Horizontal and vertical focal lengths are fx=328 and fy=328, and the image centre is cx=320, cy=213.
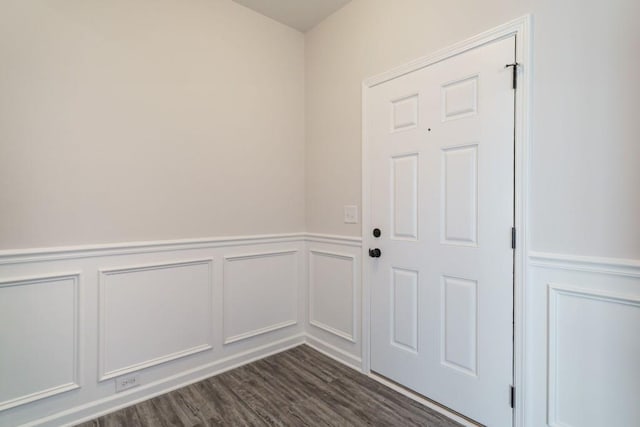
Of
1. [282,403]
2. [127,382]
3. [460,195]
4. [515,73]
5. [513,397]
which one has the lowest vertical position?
[282,403]

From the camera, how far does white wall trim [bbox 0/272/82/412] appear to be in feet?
5.61

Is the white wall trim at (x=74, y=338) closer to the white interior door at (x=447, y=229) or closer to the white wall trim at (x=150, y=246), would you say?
the white wall trim at (x=150, y=246)

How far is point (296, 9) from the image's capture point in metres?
2.61

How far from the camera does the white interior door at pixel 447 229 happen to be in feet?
5.63

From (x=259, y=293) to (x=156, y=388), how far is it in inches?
36.7

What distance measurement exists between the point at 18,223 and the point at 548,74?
2766mm

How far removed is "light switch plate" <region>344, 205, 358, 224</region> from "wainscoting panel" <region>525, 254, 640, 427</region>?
1.20 metres

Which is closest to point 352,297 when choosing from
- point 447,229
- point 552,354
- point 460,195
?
point 447,229

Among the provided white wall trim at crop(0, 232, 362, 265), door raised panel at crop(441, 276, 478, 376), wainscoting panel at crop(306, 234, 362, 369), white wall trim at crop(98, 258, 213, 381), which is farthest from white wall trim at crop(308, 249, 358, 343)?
white wall trim at crop(98, 258, 213, 381)

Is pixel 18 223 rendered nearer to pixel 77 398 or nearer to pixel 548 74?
pixel 77 398

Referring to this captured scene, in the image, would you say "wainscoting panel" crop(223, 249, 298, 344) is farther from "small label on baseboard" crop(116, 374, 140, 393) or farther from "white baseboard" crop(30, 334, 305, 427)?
"small label on baseboard" crop(116, 374, 140, 393)

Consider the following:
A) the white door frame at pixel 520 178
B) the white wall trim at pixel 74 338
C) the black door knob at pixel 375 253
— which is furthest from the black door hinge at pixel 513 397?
the white wall trim at pixel 74 338

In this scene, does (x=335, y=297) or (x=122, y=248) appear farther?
(x=335, y=297)

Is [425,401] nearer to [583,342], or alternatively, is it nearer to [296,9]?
[583,342]
